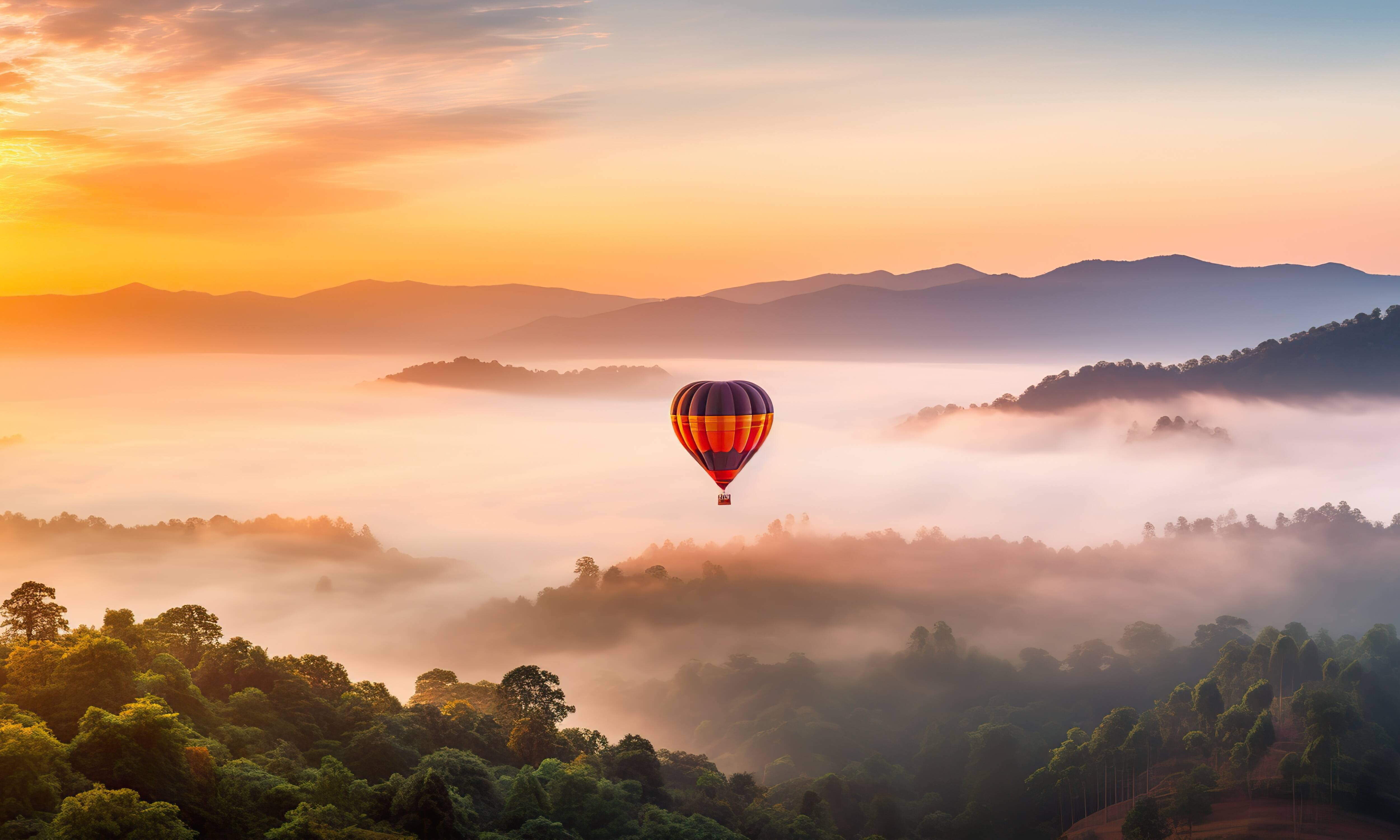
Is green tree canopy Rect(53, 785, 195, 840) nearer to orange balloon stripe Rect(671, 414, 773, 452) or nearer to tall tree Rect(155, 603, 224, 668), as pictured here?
tall tree Rect(155, 603, 224, 668)

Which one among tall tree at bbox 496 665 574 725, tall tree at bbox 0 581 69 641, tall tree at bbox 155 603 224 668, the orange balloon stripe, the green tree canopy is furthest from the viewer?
the orange balloon stripe

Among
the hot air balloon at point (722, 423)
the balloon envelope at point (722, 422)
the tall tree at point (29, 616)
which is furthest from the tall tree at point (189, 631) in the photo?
the hot air balloon at point (722, 423)

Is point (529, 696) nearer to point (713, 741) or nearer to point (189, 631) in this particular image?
point (189, 631)

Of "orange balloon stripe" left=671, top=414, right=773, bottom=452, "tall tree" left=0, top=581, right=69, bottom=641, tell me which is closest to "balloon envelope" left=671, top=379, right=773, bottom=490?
"orange balloon stripe" left=671, top=414, right=773, bottom=452

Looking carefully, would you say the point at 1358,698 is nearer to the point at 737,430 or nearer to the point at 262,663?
the point at 737,430

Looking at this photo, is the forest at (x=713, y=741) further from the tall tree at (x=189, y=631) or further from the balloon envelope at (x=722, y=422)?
the balloon envelope at (x=722, y=422)

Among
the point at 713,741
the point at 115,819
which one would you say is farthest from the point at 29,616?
the point at 713,741
